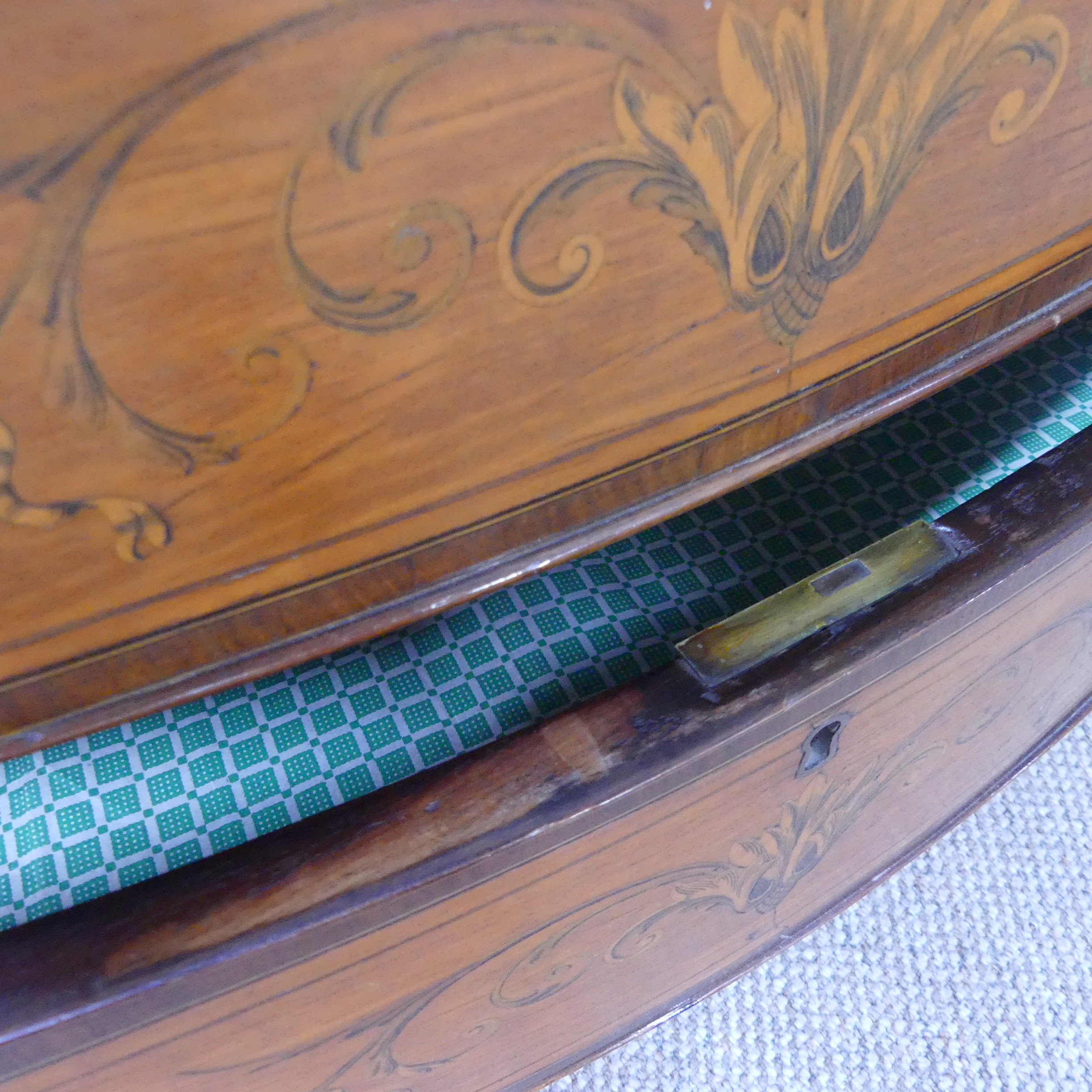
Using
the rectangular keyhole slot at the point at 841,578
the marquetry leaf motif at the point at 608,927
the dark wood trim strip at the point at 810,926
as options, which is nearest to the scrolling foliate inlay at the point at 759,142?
the rectangular keyhole slot at the point at 841,578

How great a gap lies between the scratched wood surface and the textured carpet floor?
45cm

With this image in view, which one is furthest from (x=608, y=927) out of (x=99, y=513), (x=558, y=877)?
(x=99, y=513)

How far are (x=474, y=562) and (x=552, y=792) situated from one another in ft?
0.30

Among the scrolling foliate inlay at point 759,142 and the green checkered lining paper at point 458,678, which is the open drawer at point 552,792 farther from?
the scrolling foliate inlay at point 759,142

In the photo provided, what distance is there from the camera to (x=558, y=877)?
0.42 metres

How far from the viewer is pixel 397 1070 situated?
1.51ft

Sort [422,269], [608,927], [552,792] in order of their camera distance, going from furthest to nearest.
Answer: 1. [608,927]
2. [552,792]
3. [422,269]

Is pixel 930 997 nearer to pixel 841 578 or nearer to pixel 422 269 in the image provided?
pixel 841 578

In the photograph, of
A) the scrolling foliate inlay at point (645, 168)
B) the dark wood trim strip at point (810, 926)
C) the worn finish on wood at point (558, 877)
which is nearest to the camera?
the scrolling foliate inlay at point (645, 168)

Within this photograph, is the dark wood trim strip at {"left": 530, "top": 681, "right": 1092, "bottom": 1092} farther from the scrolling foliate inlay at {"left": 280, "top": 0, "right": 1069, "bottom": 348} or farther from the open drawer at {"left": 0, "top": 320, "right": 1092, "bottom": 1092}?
the scrolling foliate inlay at {"left": 280, "top": 0, "right": 1069, "bottom": 348}

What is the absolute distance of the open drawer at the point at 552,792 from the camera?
0.34m

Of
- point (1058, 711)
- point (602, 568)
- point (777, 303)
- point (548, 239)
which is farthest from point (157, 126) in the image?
point (1058, 711)

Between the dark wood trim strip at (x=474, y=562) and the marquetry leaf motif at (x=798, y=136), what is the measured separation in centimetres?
6

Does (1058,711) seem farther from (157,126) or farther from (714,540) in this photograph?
(157,126)
